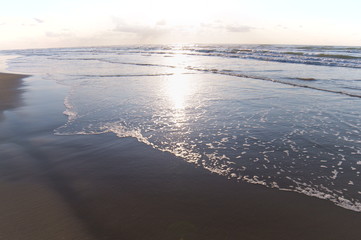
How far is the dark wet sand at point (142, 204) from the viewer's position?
3.17 m

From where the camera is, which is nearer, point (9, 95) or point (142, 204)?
point (142, 204)

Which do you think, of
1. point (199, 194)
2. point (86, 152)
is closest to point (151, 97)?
point (86, 152)

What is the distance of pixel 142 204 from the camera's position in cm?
376

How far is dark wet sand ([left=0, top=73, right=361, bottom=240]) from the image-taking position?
10.4ft

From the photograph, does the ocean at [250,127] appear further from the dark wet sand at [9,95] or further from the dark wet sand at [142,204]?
the dark wet sand at [9,95]

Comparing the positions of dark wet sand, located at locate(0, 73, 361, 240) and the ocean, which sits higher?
the ocean

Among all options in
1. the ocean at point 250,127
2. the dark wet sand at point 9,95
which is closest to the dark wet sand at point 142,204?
the ocean at point 250,127

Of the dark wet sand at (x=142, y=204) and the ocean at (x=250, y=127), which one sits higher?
the ocean at (x=250, y=127)

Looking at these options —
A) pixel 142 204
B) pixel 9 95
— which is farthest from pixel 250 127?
pixel 9 95

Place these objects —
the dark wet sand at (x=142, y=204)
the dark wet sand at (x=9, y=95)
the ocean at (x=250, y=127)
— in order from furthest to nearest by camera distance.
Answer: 1. the dark wet sand at (x=9, y=95)
2. the ocean at (x=250, y=127)
3. the dark wet sand at (x=142, y=204)

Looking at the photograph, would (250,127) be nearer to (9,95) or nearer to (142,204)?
(142,204)

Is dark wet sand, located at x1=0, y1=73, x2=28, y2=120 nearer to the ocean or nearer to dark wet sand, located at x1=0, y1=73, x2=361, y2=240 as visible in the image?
the ocean

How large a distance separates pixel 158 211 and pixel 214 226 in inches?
33.2

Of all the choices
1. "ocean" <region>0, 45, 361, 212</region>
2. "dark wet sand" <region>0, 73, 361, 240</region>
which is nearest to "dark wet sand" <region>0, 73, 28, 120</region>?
"ocean" <region>0, 45, 361, 212</region>
